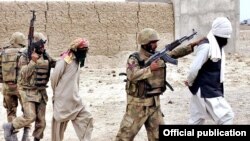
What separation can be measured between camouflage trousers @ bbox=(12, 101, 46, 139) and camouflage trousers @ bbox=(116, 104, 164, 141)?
1285mm

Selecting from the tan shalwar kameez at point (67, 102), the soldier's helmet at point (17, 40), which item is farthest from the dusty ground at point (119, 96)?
the soldier's helmet at point (17, 40)

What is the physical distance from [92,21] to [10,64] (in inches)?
300

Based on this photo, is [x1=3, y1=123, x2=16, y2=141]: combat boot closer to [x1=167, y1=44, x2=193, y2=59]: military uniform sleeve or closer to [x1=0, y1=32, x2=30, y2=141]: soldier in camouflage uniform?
[x1=0, y1=32, x2=30, y2=141]: soldier in camouflage uniform

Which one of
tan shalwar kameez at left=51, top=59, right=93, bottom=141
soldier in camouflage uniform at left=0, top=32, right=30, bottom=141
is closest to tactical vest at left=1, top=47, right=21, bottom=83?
soldier in camouflage uniform at left=0, top=32, right=30, bottom=141

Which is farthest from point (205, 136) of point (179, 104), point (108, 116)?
point (179, 104)

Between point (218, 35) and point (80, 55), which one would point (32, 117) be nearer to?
point (80, 55)

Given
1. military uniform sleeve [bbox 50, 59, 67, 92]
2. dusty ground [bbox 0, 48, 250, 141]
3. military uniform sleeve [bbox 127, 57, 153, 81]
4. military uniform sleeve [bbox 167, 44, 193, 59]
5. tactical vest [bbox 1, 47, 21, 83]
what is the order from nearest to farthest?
military uniform sleeve [bbox 127, 57, 153, 81] < military uniform sleeve [bbox 167, 44, 193, 59] < military uniform sleeve [bbox 50, 59, 67, 92] < tactical vest [bbox 1, 47, 21, 83] < dusty ground [bbox 0, 48, 250, 141]

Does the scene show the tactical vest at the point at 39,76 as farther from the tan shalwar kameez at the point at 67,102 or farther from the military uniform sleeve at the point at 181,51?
the military uniform sleeve at the point at 181,51

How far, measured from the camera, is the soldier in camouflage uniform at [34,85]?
565cm

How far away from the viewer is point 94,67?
13453mm

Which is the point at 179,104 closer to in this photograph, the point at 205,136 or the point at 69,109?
the point at 69,109

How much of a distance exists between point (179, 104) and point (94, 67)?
18.0 ft

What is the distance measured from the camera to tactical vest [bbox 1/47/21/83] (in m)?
6.21

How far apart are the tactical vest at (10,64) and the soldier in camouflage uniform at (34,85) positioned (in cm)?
43
